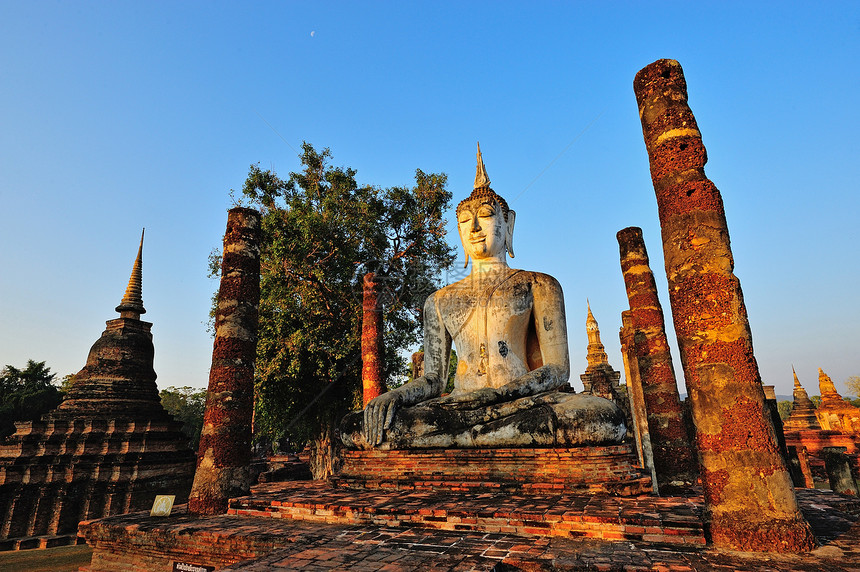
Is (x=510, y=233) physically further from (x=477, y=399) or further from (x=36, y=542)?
(x=36, y=542)

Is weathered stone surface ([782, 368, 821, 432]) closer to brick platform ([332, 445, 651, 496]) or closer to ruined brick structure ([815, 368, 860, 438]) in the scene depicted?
ruined brick structure ([815, 368, 860, 438])

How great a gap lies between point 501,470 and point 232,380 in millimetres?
3712

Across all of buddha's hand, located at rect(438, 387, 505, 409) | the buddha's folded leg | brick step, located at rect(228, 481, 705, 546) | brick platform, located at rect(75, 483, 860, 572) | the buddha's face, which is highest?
the buddha's face

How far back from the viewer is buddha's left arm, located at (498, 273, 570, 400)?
6539mm

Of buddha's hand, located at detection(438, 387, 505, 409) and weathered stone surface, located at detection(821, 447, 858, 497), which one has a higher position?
buddha's hand, located at detection(438, 387, 505, 409)

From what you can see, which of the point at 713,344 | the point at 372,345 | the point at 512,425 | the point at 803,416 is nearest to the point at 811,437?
the point at 803,416

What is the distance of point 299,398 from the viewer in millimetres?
16641

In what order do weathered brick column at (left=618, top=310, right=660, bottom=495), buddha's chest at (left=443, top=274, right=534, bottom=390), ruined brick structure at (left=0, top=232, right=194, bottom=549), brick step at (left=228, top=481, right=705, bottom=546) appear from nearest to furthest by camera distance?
brick step at (left=228, top=481, right=705, bottom=546)
buddha's chest at (left=443, top=274, right=534, bottom=390)
ruined brick structure at (left=0, top=232, right=194, bottom=549)
weathered brick column at (left=618, top=310, right=660, bottom=495)

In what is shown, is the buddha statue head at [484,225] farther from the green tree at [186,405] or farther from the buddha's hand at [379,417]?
the green tree at [186,405]

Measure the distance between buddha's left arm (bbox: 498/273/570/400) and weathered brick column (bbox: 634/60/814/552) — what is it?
286 centimetres

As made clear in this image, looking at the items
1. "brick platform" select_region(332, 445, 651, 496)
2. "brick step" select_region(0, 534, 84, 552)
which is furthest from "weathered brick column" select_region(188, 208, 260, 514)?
"brick step" select_region(0, 534, 84, 552)

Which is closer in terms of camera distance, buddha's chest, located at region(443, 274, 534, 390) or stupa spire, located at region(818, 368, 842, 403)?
buddha's chest, located at region(443, 274, 534, 390)

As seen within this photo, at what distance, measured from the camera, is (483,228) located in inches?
319

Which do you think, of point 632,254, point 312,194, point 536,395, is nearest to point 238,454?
point 536,395
